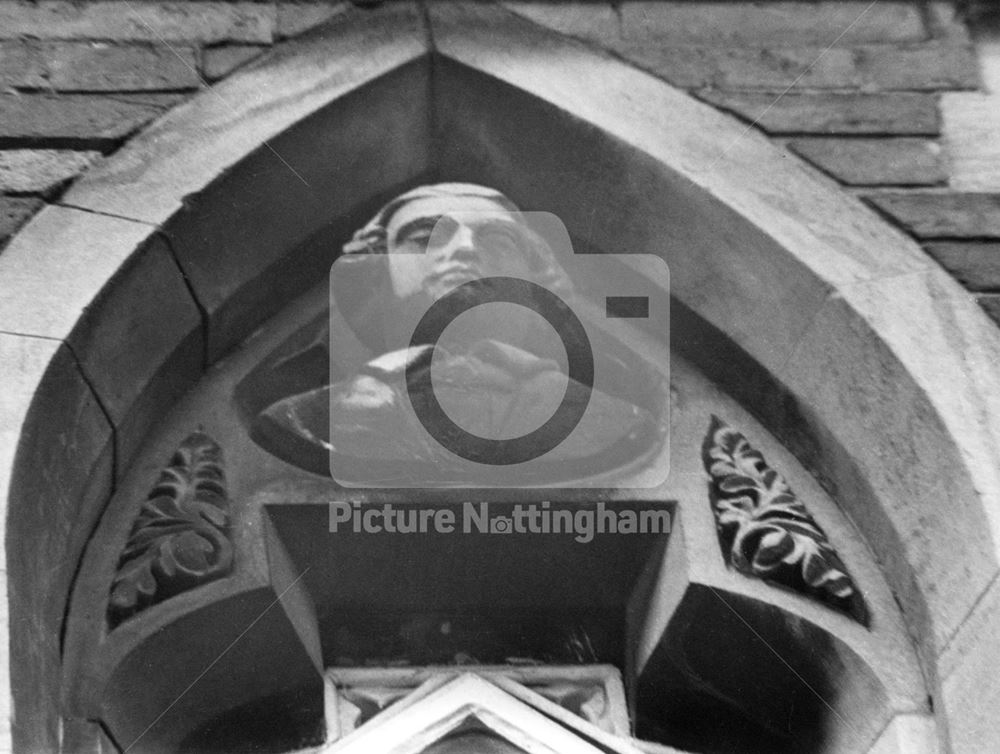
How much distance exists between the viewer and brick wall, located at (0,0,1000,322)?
10.7 feet

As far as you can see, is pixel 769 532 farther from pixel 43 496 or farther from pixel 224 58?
pixel 224 58

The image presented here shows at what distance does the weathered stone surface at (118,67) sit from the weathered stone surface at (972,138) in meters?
1.24

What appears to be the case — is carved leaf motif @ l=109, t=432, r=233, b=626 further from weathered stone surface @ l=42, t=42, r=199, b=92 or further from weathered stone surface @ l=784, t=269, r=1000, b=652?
weathered stone surface @ l=784, t=269, r=1000, b=652

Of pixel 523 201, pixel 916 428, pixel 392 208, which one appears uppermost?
pixel 523 201

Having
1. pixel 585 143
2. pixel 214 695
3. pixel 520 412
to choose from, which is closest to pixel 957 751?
pixel 520 412

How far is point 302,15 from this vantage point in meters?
3.56

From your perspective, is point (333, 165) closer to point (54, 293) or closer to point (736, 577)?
point (54, 293)

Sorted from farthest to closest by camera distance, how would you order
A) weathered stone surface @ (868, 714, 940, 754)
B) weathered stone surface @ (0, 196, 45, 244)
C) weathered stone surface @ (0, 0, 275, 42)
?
weathered stone surface @ (0, 0, 275, 42) < weathered stone surface @ (0, 196, 45, 244) < weathered stone surface @ (868, 714, 940, 754)

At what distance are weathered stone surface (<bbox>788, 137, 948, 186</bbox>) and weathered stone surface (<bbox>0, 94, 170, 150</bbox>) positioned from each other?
41.9 inches

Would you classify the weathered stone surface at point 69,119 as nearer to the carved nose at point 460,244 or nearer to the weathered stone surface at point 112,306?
the weathered stone surface at point 112,306

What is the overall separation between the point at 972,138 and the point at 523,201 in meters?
0.76

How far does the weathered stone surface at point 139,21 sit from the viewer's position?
3.48 metres

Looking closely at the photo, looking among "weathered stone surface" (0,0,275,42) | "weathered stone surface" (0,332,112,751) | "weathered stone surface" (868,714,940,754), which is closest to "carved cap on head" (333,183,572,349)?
"weathered stone surface" (0,0,275,42)

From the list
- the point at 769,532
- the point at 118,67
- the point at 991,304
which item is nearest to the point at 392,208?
the point at 118,67
